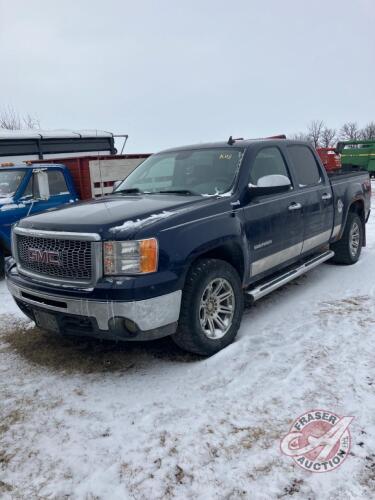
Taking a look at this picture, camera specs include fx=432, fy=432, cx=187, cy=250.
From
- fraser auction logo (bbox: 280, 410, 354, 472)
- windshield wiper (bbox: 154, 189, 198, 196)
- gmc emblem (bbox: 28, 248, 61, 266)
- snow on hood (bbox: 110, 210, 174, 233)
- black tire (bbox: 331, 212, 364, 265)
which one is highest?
windshield wiper (bbox: 154, 189, 198, 196)

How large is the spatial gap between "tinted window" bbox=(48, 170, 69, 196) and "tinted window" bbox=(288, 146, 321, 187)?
A: 14.4 ft

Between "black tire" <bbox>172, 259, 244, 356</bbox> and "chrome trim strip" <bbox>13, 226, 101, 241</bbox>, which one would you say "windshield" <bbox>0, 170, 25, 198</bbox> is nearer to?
"chrome trim strip" <bbox>13, 226, 101, 241</bbox>

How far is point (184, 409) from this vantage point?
9.65 ft

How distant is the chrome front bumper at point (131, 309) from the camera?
3.11 metres

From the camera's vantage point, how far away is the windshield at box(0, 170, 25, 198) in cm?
704

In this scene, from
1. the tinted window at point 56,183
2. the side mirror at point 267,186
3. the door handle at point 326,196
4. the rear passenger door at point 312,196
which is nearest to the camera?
the side mirror at point 267,186

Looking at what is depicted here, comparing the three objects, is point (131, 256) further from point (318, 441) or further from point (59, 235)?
point (318, 441)

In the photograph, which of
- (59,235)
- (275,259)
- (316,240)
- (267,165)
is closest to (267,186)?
(267,165)

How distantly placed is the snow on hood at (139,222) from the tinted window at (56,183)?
4.83 metres

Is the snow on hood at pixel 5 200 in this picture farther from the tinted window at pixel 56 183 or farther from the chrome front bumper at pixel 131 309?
the chrome front bumper at pixel 131 309

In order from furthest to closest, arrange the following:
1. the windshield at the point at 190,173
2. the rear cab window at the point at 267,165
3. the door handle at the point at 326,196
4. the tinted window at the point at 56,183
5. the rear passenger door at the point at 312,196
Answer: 1. the tinted window at the point at 56,183
2. the door handle at the point at 326,196
3. the rear passenger door at the point at 312,196
4. the rear cab window at the point at 267,165
5. the windshield at the point at 190,173

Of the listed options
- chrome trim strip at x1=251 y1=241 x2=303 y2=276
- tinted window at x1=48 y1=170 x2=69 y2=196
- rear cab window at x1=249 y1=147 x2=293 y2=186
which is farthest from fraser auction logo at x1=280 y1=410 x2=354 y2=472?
tinted window at x1=48 y1=170 x2=69 y2=196

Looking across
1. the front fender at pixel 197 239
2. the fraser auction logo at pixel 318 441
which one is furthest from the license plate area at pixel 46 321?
the fraser auction logo at pixel 318 441

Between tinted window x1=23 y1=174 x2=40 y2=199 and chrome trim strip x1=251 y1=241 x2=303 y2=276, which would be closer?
chrome trim strip x1=251 y1=241 x2=303 y2=276
